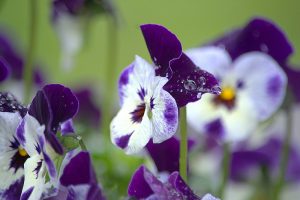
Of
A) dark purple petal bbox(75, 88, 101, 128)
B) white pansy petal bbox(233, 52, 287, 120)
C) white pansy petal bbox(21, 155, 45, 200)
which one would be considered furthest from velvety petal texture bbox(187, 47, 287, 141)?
dark purple petal bbox(75, 88, 101, 128)

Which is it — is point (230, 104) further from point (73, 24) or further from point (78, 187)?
point (78, 187)

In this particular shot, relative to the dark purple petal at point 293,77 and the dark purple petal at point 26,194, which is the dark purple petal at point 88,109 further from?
the dark purple petal at point 26,194

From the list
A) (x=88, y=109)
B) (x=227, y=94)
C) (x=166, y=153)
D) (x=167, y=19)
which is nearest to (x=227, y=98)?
(x=227, y=94)

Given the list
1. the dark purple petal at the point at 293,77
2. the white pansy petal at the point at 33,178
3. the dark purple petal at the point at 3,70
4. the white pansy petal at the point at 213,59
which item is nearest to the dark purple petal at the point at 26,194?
the white pansy petal at the point at 33,178

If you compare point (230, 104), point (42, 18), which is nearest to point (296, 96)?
point (230, 104)

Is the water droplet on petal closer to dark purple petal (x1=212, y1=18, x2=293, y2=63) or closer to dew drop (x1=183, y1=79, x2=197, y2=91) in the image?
dew drop (x1=183, y1=79, x2=197, y2=91)

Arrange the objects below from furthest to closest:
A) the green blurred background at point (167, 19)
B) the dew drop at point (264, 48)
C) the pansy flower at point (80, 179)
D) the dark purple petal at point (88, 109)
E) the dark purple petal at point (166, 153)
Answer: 1. the green blurred background at point (167, 19)
2. the dark purple petal at point (88, 109)
3. the dew drop at point (264, 48)
4. the dark purple petal at point (166, 153)
5. the pansy flower at point (80, 179)

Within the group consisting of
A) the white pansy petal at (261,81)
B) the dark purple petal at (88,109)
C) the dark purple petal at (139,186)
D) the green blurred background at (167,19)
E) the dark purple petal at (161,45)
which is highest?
the dark purple petal at (161,45)
